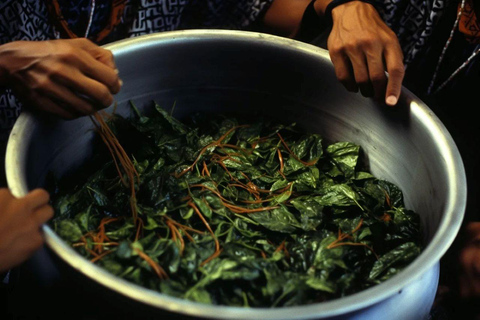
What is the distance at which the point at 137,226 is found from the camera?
1.11 metres

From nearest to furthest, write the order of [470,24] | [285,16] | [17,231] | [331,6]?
1. [17,231]
2. [331,6]
3. [470,24]
4. [285,16]

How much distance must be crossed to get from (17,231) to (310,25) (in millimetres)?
1200

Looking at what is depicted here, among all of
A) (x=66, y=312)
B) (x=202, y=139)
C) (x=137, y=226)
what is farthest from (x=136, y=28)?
(x=66, y=312)

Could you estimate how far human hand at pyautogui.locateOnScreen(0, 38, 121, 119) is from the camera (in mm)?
1015

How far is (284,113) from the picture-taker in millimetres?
1474

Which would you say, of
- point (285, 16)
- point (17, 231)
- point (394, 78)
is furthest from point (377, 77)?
point (17, 231)

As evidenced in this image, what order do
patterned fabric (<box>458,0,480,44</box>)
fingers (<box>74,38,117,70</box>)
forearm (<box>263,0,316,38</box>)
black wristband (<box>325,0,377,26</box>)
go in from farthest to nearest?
forearm (<box>263,0,316,38</box>) → patterned fabric (<box>458,0,480,44</box>) → black wristband (<box>325,0,377,26</box>) → fingers (<box>74,38,117,70</box>)

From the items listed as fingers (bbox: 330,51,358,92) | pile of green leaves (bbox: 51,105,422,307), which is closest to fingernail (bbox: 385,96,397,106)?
fingers (bbox: 330,51,358,92)

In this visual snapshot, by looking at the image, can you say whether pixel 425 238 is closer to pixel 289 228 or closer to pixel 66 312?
pixel 289 228

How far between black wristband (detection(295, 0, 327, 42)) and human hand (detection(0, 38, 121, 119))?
2.62 feet

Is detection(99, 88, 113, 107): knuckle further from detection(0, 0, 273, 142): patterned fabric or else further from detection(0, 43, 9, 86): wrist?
detection(0, 0, 273, 142): patterned fabric

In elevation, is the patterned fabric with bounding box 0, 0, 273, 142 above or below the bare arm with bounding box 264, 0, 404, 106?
below

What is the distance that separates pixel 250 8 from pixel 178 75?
0.51 meters

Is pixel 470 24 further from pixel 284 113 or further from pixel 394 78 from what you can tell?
pixel 284 113
